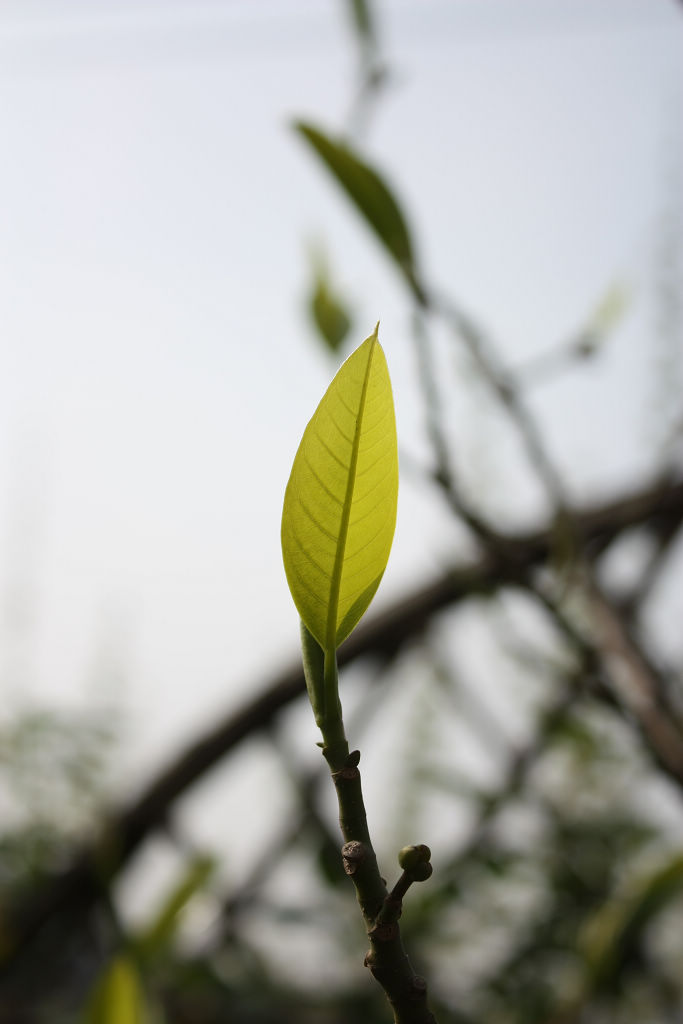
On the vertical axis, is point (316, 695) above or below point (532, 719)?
above

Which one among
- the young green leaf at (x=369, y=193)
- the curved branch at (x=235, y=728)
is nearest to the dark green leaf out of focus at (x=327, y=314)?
the young green leaf at (x=369, y=193)

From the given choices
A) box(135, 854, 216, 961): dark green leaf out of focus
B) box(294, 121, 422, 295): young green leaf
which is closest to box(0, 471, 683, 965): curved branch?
box(135, 854, 216, 961): dark green leaf out of focus

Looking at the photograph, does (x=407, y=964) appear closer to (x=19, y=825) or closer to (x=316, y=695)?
(x=316, y=695)

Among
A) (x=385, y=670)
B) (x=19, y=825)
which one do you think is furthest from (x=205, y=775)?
(x=19, y=825)

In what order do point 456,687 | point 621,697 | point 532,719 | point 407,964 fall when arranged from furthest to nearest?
point 532,719, point 456,687, point 621,697, point 407,964

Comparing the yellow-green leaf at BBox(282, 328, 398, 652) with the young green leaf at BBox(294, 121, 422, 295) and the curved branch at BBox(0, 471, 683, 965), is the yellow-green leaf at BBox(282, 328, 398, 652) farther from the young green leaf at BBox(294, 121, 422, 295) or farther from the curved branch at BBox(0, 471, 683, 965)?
the curved branch at BBox(0, 471, 683, 965)
